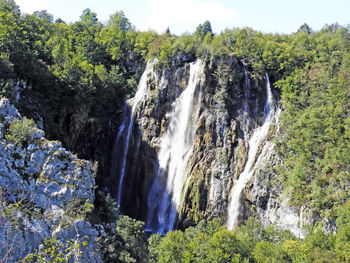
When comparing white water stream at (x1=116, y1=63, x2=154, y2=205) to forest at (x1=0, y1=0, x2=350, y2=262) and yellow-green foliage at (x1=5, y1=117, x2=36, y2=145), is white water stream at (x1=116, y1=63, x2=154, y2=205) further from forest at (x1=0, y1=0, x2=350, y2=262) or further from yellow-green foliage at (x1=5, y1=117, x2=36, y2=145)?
yellow-green foliage at (x1=5, y1=117, x2=36, y2=145)

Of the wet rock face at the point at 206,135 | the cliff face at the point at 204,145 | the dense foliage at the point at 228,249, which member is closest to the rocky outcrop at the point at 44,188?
the dense foliage at the point at 228,249

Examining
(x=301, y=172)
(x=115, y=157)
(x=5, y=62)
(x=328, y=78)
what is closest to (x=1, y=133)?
(x=5, y=62)

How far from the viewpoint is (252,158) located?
34156 millimetres

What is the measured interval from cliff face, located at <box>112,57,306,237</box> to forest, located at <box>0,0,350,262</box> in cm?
160

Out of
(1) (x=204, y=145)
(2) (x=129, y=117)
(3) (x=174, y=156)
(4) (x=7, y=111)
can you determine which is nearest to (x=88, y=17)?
(2) (x=129, y=117)

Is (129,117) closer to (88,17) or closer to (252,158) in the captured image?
(252,158)

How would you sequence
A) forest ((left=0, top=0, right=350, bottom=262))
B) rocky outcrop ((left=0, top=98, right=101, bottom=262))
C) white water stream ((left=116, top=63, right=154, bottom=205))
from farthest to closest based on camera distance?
white water stream ((left=116, top=63, right=154, bottom=205)) → forest ((left=0, top=0, right=350, bottom=262)) → rocky outcrop ((left=0, top=98, right=101, bottom=262))

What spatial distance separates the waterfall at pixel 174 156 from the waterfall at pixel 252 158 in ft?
17.9

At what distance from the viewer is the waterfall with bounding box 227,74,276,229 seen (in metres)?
32.7

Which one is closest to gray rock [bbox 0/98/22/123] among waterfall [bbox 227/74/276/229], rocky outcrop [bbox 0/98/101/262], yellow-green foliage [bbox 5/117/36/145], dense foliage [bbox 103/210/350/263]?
rocky outcrop [bbox 0/98/101/262]

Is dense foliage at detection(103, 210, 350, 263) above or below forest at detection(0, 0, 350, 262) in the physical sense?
below

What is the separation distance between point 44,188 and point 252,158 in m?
20.3

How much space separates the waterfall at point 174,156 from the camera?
35.4 meters

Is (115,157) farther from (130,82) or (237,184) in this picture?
(237,184)
